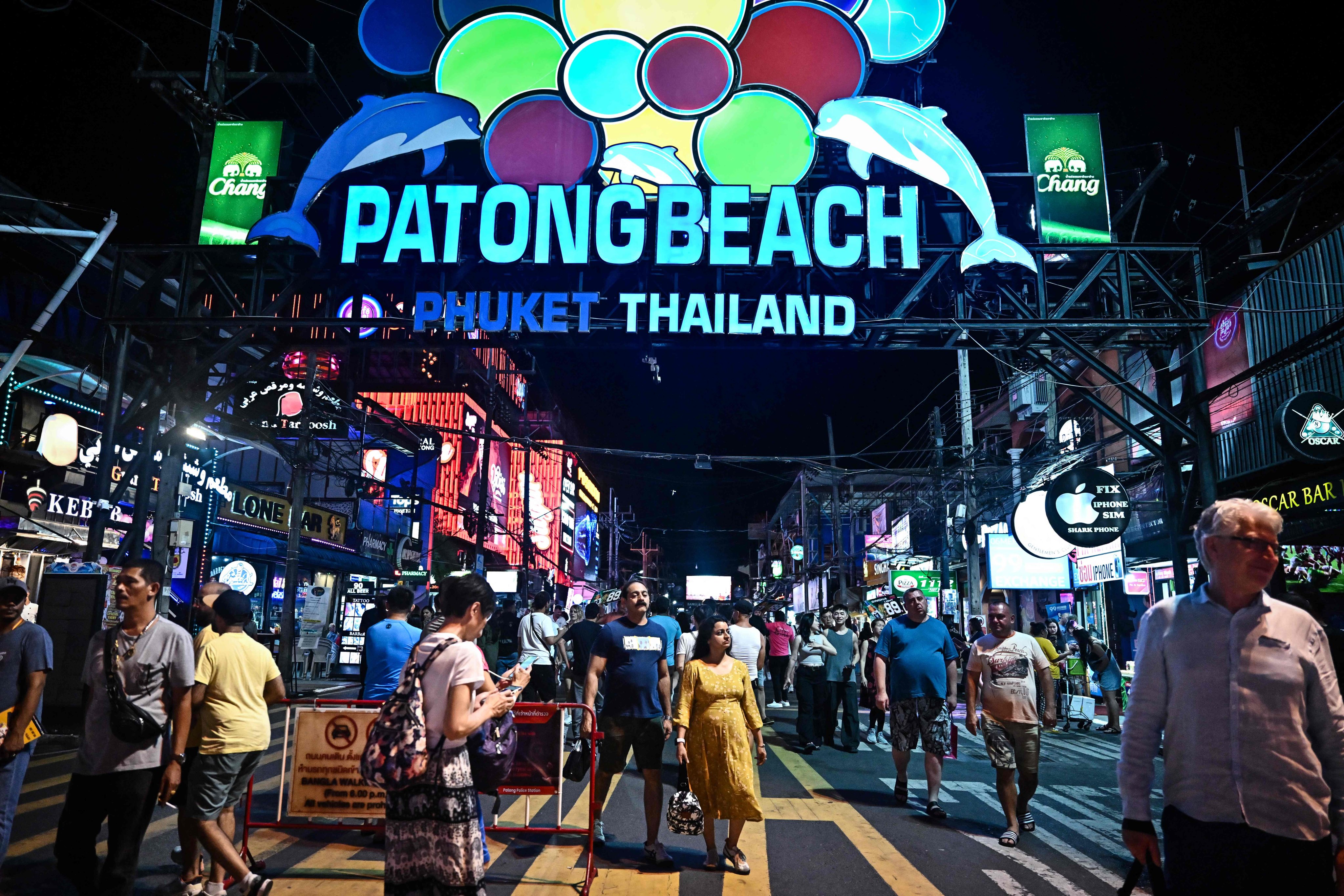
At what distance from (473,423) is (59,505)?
33019 millimetres

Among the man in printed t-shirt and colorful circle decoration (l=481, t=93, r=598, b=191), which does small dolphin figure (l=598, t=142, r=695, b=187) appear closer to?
colorful circle decoration (l=481, t=93, r=598, b=191)

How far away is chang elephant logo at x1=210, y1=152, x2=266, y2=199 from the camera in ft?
42.4

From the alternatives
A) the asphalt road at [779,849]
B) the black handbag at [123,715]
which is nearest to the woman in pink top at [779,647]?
the asphalt road at [779,849]

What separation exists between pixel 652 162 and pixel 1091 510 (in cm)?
879

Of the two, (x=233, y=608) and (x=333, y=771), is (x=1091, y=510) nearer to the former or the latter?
(x=333, y=771)

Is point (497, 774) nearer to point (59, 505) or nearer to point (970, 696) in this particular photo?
point (970, 696)

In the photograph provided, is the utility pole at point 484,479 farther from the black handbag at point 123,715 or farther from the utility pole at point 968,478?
the utility pole at point 968,478

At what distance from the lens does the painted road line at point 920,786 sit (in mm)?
8898

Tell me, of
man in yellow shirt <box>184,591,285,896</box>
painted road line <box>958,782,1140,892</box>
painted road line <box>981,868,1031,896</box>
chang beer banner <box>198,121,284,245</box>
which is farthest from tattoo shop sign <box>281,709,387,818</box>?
chang beer banner <box>198,121,284,245</box>

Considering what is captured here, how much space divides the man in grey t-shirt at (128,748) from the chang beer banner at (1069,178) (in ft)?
38.2

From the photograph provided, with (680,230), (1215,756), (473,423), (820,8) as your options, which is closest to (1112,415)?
(680,230)

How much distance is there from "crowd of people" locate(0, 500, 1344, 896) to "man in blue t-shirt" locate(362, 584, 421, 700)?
20mm

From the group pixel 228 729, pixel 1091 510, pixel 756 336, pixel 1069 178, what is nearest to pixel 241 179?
pixel 756 336

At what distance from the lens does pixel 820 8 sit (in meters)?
12.4
